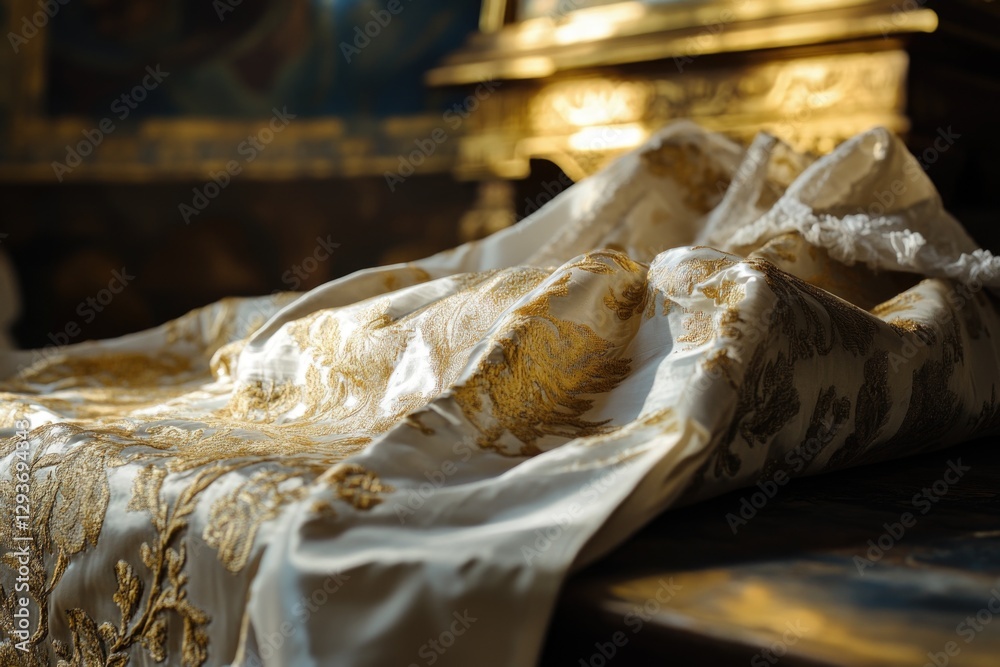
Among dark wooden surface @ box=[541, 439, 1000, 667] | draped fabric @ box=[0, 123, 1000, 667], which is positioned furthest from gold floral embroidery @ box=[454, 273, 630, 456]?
dark wooden surface @ box=[541, 439, 1000, 667]

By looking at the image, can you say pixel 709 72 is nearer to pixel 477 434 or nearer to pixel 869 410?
pixel 869 410

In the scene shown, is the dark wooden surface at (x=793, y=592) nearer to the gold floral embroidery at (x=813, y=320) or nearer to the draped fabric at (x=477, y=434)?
the draped fabric at (x=477, y=434)

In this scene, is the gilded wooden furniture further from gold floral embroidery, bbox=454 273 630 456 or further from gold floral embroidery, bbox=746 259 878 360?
gold floral embroidery, bbox=454 273 630 456

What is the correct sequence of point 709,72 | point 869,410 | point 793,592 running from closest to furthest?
point 793,592 → point 869,410 → point 709,72

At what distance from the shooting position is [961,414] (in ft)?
3.32

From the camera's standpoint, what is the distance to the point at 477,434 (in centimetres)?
74

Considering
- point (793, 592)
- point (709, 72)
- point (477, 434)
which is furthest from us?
point (709, 72)

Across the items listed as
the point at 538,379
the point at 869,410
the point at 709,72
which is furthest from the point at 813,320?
the point at 709,72

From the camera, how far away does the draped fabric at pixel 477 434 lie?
0.60 metres

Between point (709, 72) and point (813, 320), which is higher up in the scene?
point (709, 72)

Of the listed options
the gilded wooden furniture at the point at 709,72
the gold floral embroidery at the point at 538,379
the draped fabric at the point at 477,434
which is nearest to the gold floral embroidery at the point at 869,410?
the draped fabric at the point at 477,434

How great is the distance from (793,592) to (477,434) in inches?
10.3

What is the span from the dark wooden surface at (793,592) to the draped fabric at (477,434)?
1.1 inches

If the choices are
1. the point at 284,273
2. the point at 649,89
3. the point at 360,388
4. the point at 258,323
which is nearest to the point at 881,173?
the point at 360,388
